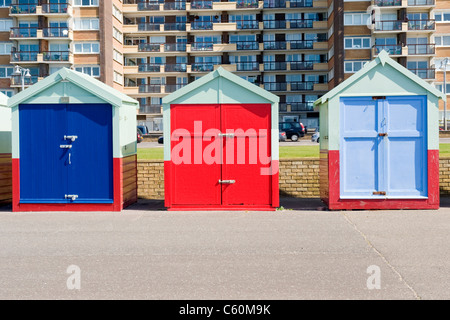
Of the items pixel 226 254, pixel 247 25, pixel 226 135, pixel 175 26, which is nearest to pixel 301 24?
pixel 247 25

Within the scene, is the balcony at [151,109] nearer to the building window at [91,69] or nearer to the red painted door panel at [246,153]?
the building window at [91,69]

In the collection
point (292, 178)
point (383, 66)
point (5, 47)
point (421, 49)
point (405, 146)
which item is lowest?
point (292, 178)

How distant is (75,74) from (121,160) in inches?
78.9

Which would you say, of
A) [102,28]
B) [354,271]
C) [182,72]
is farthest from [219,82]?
[182,72]

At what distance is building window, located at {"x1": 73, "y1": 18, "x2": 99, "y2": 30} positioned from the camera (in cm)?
6209

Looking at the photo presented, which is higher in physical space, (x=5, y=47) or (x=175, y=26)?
(x=175, y=26)

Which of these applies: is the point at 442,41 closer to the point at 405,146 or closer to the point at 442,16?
the point at 442,16

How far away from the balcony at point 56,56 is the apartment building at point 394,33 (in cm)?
2727

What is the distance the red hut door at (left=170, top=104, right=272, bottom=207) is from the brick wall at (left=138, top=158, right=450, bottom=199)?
227cm

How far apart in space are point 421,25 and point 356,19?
20.9ft

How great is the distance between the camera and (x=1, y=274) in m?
6.88

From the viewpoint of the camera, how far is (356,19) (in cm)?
6016

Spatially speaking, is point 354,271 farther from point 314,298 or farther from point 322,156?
point 322,156

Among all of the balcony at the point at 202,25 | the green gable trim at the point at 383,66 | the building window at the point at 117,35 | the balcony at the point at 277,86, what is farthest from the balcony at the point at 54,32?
the green gable trim at the point at 383,66
